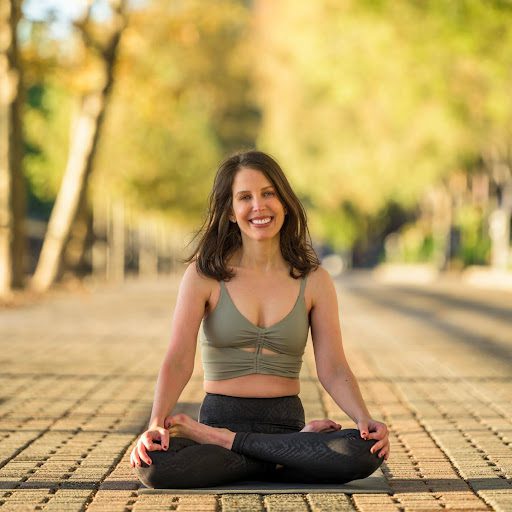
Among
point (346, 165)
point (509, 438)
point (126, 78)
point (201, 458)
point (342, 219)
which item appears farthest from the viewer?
point (342, 219)

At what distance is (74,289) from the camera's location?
3092cm

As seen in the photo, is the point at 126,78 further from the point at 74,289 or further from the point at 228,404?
the point at 228,404

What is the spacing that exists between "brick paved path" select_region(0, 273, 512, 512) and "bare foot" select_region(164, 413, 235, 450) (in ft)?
0.78

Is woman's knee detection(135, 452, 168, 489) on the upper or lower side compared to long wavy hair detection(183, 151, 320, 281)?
lower

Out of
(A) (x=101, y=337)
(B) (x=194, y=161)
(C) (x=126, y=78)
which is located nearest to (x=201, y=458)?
(A) (x=101, y=337)

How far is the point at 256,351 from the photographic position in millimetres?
5641

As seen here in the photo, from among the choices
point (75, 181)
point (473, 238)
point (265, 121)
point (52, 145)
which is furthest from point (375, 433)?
point (265, 121)

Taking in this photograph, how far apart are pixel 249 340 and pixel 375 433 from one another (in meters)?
0.67

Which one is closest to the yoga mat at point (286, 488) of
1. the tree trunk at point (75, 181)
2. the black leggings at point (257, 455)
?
the black leggings at point (257, 455)

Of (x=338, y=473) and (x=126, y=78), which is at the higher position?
(x=126, y=78)

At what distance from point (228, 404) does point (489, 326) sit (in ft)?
45.5

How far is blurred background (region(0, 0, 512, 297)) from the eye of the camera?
91.0 feet

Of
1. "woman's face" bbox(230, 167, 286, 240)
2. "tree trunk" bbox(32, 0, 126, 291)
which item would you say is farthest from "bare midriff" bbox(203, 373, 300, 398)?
"tree trunk" bbox(32, 0, 126, 291)

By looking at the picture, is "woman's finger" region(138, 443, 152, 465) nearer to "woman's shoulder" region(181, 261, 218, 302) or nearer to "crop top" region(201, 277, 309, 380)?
"crop top" region(201, 277, 309, 380)
